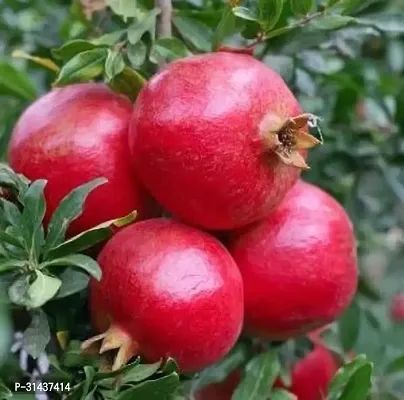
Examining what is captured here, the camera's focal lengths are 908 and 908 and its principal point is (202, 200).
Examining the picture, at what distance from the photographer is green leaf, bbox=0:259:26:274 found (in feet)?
2.35

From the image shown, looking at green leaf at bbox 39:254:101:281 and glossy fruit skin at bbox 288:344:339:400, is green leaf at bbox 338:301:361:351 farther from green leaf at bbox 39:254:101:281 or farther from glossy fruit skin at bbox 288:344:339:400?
green leaf at bbox 39:254:101:281

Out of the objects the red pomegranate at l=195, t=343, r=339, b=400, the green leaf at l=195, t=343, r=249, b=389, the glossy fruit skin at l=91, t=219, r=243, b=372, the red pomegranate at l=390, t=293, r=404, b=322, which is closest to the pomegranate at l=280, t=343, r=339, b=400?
the red pomegranate at l=195, t=343, r=339, b=400

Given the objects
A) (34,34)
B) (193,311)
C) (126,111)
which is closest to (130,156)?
(126,111)

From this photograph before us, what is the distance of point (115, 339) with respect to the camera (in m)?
0.75

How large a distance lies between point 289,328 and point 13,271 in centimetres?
27

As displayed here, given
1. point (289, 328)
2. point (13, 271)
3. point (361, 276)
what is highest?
point (13, 271)

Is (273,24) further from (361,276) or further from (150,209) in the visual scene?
(361,276)

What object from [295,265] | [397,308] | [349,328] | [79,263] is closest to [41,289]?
[79,263]

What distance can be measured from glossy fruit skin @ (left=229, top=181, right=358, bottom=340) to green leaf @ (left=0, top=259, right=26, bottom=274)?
0.21 meters

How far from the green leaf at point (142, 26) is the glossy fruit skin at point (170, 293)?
18cm

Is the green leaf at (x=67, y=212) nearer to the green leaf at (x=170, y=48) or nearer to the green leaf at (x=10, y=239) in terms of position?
the green leaf at (x=10, y=239)

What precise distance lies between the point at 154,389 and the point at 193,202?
16cm

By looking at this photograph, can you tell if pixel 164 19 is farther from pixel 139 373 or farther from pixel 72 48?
pixel 139 373

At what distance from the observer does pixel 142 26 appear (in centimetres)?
86
